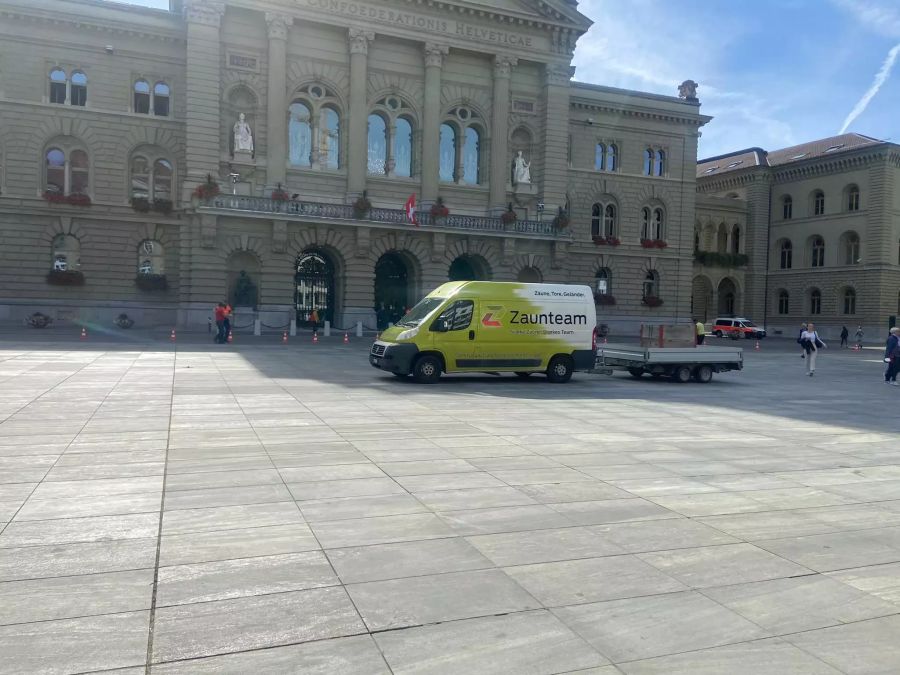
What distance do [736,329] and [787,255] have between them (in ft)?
49.0

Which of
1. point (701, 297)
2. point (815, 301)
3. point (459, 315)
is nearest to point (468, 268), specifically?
point (701, 297)

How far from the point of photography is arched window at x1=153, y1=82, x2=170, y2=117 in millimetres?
42625

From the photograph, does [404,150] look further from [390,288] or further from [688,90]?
[688,90]

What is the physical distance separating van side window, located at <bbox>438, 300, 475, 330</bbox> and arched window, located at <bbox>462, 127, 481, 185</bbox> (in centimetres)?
3028

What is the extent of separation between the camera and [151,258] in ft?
141

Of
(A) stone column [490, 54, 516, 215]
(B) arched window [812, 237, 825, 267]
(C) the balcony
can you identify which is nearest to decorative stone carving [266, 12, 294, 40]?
(C) the balcony

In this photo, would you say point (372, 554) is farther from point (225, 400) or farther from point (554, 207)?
point (554, 207)

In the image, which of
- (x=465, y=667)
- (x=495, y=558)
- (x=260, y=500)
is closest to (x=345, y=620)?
(x=465, y=667)

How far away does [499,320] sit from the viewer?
→ 19.2 metres

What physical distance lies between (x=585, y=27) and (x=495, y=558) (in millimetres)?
48559

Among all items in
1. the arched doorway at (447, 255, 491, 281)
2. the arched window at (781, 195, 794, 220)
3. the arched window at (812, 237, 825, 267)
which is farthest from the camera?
the arched window at (781, 195, 794, 220)

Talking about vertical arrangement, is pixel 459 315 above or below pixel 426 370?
above

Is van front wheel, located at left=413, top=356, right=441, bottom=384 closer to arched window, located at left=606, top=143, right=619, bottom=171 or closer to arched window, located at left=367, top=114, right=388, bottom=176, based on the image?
arched window, located at left=367, top=114, right=388, bottom=176

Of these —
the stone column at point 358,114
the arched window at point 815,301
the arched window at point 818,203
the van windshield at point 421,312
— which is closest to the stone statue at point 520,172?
the stone column at point 358,114
